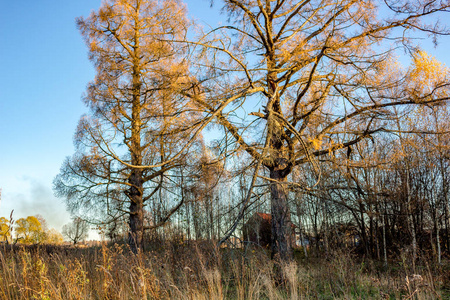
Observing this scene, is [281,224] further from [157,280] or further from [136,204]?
[136,204]

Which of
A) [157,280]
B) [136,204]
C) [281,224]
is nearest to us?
[157,280]

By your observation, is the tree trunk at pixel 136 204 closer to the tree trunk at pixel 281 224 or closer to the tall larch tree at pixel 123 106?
the tall larch tree at pixel 123 106

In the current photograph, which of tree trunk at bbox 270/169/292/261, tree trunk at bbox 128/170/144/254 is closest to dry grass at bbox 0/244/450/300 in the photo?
tree trunk at bbox 270/169/292/261

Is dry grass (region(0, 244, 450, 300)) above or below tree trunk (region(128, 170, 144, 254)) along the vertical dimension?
below

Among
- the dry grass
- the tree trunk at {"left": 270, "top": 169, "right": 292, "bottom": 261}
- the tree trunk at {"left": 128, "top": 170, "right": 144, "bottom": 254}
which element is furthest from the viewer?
the tree trunk at {"left": 128, "top": 170, "right": 144, "bottom": 254}

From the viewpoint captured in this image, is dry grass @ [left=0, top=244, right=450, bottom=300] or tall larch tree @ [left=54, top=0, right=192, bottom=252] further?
tall larch tree @ [left=54, top=0, right=192, bottom=252]

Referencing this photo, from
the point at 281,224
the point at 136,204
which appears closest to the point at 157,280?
the point at 281,224

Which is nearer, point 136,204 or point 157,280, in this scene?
point 157,280

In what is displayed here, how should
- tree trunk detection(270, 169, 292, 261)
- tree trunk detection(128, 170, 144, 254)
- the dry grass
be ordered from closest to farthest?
the dry grass
tree trunk detection(270, 169, 292, 261)
tree trunk detection(128, 170, 144, 254)

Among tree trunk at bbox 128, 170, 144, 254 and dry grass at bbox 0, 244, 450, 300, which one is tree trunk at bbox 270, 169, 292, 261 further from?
tree trunk at bbox 128, 170, 144, 254

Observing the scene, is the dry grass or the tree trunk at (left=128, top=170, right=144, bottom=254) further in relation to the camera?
the tree trunk at (left=128, top=170, right=144, bottom=254)

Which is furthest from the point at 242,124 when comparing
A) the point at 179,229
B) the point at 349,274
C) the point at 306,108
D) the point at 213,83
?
the point at 179,229

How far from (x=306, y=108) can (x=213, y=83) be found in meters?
2.49

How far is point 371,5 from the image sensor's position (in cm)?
653
